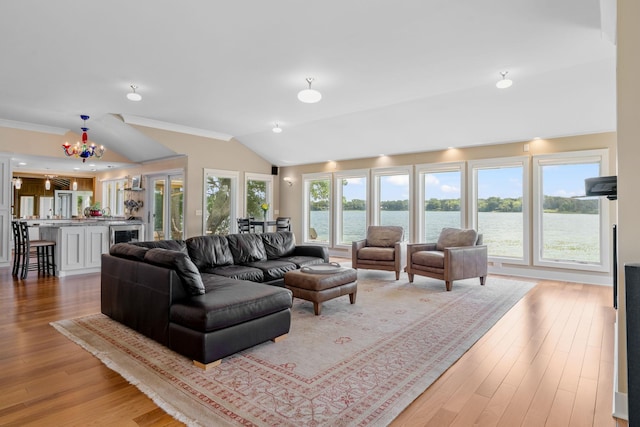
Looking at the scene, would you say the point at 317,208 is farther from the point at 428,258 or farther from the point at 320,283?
the point at 320,283

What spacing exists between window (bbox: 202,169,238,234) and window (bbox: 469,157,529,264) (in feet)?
18.7

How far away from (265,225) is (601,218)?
6.40m

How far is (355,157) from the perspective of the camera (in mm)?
8625

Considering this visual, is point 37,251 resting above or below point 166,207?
below

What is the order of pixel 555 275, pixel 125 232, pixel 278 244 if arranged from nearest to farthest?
1. pixel 278 244
2. pixel 555 275
3. pixel 125 232

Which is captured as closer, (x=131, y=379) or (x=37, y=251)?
(x=131, y=379)

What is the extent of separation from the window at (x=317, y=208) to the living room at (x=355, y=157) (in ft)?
0.56

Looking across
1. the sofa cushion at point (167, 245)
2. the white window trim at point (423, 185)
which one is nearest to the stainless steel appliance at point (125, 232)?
the sofa cushion at point (167, 245)

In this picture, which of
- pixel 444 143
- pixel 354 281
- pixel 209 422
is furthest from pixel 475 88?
pixel 209 422

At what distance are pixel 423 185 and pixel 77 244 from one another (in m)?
6.99

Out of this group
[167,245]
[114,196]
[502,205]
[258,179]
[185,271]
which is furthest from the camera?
[114,196]

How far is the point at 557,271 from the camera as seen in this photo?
6020 mm

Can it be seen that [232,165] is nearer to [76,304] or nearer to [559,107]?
[76,304]

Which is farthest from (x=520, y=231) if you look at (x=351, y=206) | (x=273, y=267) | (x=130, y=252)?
(x=130, y=252)
